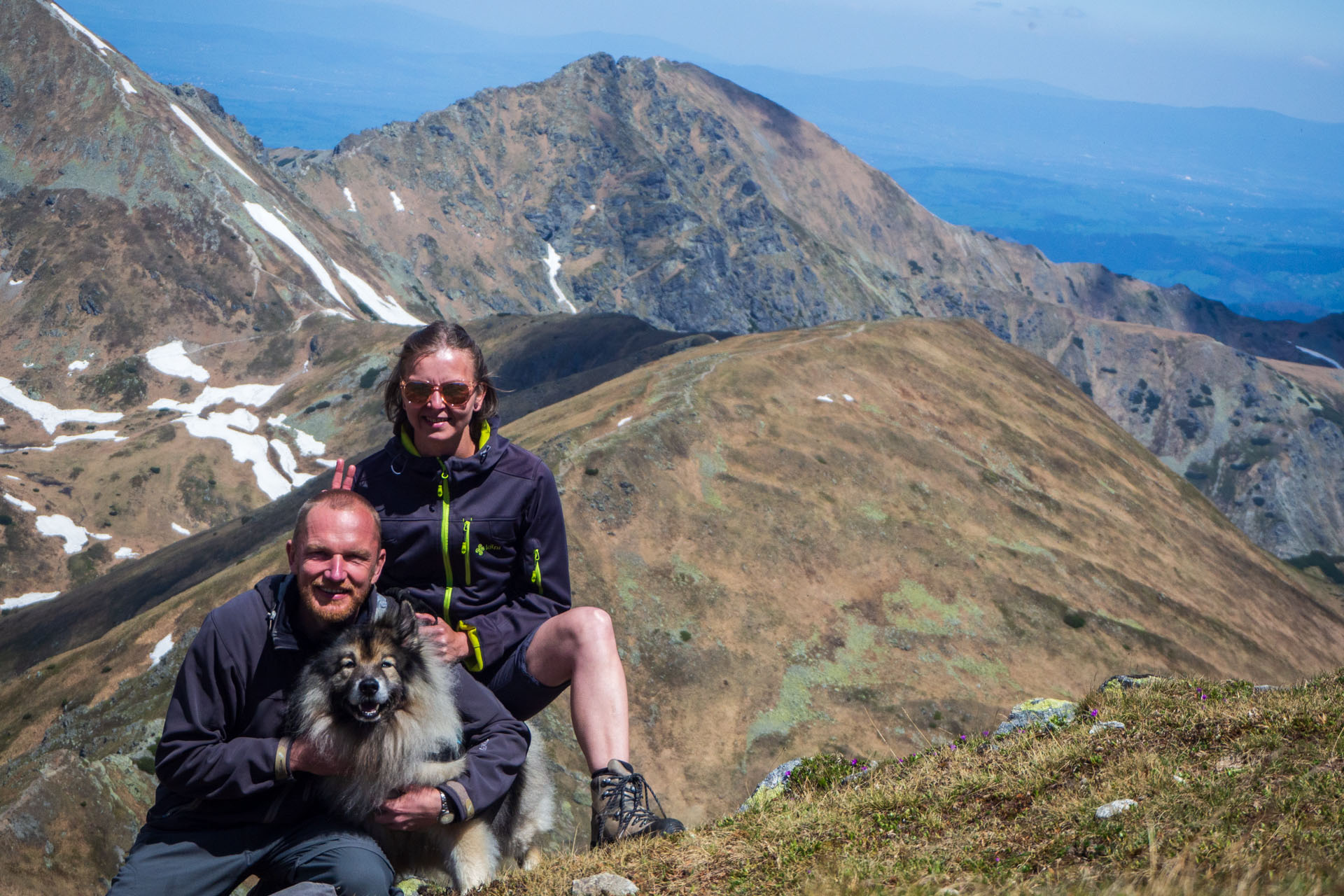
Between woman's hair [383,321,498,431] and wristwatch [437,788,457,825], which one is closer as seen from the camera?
wristwatch [437,788,457,825]

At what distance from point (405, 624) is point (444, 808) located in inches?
66.6

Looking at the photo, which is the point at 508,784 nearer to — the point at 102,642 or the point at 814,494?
the point at 814,494

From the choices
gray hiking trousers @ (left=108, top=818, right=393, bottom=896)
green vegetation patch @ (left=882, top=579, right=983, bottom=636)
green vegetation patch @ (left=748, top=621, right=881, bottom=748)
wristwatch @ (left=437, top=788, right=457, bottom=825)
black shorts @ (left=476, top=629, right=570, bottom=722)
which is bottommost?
green vegetation patch @ (left=748, top=621, right=881, bottom=748)

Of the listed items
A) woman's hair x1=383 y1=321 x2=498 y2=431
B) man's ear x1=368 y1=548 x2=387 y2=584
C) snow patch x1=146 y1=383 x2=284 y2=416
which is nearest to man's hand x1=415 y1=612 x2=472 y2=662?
man's ear x1=368 y1=548 x2=387 y2=584

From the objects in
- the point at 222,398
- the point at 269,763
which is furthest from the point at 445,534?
the point at 222,398

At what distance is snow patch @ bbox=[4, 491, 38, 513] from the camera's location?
147000mm

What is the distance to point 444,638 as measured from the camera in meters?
8.59

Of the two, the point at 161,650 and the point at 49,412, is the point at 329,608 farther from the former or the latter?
the point at 49,412

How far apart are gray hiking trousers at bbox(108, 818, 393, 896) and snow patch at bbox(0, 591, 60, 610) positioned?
15542 centimetres

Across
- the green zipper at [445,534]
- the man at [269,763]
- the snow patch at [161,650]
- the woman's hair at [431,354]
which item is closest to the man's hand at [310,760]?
the man at [269,763]

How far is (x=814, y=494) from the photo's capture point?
69.6m

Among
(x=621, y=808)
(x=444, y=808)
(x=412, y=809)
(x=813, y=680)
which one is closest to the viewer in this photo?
(x=412, y=809)

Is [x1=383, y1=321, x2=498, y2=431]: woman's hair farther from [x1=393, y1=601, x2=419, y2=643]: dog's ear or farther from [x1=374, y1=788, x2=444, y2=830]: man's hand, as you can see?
[x1=374, y1=788, x2=444, y2=830]: man's hand

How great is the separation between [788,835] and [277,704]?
479cm
